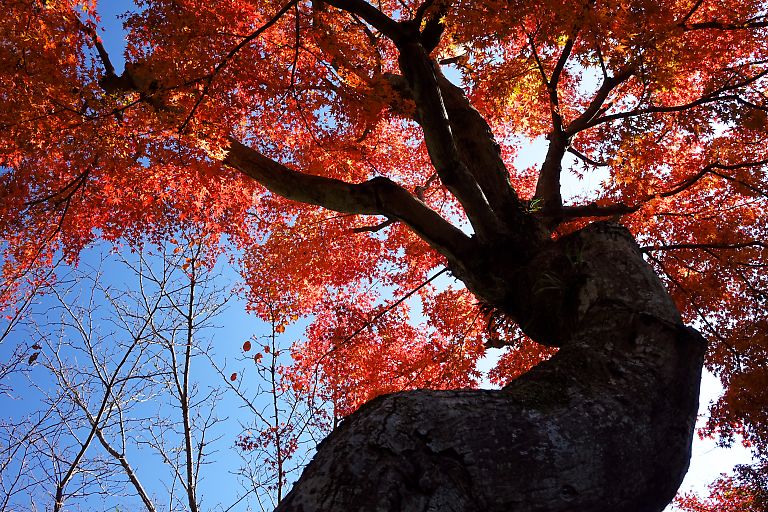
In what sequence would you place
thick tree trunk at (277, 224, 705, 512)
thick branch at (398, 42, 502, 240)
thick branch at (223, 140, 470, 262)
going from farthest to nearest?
thick branch at (223, 140, 470, 262), thick branch at (398, 42, 502, 240), thick tree trunk at (277, 224, 705, 512)

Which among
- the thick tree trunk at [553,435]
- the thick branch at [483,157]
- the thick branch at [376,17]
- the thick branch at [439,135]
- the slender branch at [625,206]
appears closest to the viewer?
the thick tree trunk at [553,435]

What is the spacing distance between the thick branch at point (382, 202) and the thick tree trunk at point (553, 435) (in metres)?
1.90

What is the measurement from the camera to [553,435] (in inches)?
88.1

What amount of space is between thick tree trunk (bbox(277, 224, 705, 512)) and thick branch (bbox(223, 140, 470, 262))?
1.90 metres

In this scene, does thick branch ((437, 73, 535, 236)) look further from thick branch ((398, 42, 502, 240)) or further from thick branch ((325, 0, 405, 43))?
thick branch ((325, 0, 405, 43))

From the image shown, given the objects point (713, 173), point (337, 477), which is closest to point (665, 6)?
point (713, 173)

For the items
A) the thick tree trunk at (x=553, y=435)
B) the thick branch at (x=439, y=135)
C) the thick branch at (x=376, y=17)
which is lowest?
the thick tree trunk at (x=553, y=435)

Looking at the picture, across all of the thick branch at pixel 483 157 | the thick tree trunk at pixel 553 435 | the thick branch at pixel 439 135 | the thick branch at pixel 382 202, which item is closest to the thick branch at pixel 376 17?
the thick branch at pixel 439 135

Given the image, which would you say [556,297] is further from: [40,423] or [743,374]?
[40,423]

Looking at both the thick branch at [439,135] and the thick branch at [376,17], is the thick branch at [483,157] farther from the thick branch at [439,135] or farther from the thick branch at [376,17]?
the thick branch at [376,17]

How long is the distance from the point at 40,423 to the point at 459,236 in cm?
811

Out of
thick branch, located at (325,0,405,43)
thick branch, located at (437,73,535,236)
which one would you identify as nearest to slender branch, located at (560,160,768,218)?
thick branch, located at (437,73,535,236)

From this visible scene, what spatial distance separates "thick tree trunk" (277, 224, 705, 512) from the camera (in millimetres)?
1907

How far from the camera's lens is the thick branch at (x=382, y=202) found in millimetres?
5004
